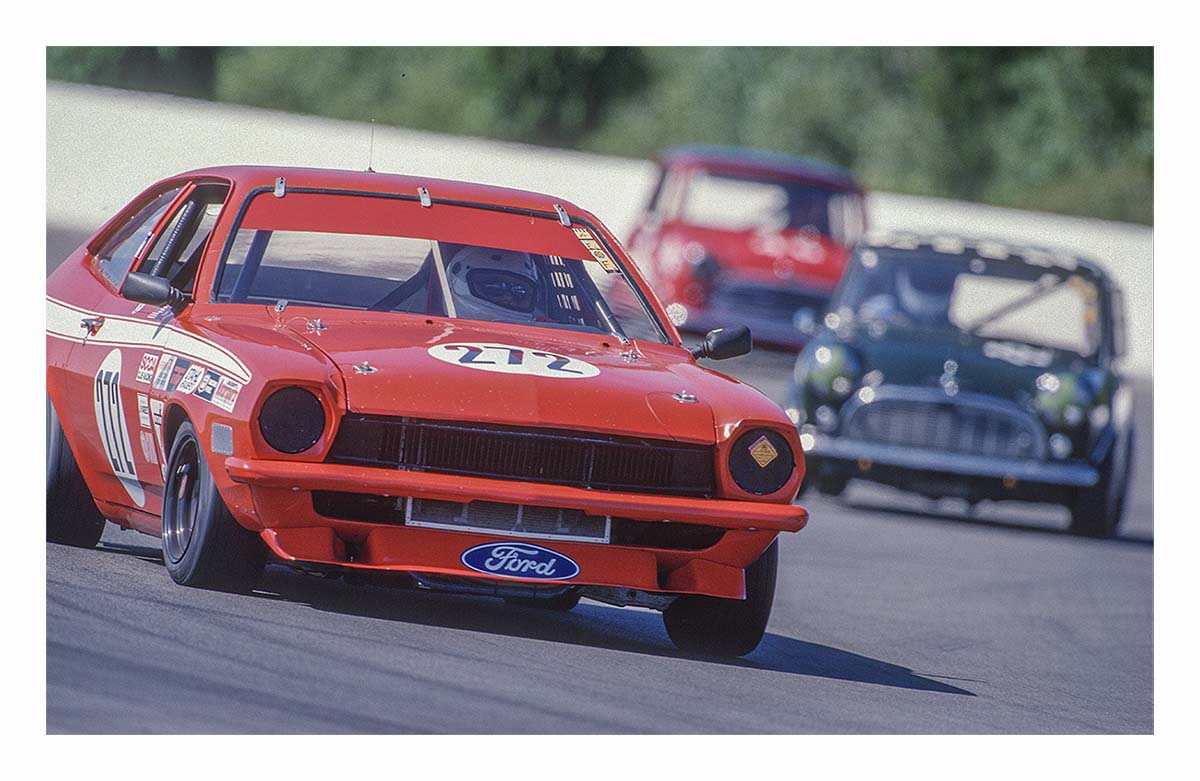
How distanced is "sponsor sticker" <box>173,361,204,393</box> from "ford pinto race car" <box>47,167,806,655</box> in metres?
0.01

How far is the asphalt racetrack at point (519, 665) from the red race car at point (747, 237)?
7195 millimetres

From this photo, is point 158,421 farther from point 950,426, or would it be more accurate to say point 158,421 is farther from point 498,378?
point 950,426

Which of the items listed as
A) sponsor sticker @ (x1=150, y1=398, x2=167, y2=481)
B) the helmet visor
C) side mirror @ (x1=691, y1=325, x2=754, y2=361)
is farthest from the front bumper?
the helmet visor

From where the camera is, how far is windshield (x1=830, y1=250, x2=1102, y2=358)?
41.0ft

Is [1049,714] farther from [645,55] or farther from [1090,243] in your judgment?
[645,55]

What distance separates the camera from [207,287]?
6324 mm

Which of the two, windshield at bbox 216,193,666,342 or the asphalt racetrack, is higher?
windshield at bbox 216,193,666,342

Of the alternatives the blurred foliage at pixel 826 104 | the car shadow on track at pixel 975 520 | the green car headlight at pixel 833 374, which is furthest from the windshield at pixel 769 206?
the green car headlight at pixel 833 374

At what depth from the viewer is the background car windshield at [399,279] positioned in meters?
6.36

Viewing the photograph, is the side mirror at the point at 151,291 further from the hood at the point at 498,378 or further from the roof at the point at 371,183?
the roof at the point at 371,183

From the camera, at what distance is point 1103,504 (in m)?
12.2

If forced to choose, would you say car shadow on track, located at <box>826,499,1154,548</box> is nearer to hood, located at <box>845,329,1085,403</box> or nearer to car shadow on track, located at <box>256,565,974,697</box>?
hood, located at <box>845,329,1085,403</box>

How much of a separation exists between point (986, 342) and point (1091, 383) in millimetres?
631
